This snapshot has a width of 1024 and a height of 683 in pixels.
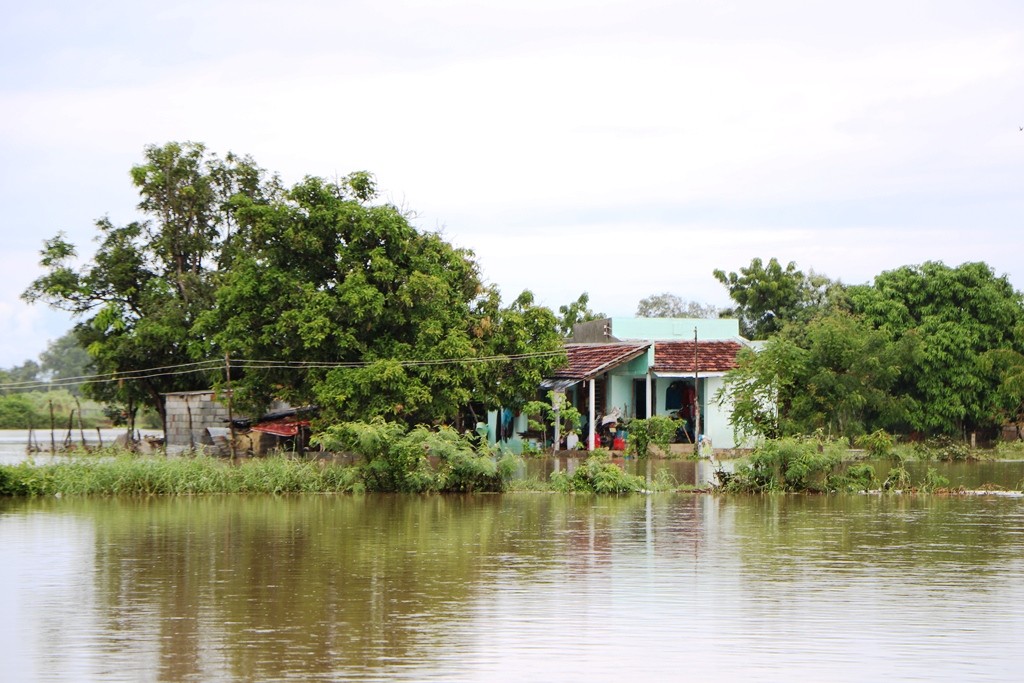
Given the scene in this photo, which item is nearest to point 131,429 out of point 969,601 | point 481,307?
point 481,307

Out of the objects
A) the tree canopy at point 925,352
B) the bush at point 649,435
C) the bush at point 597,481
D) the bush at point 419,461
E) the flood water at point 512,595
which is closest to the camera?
the flood water at point 512,595

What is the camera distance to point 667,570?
15.4 m

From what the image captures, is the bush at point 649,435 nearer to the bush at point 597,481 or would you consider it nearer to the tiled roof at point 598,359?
the tiled roof at point 598,359

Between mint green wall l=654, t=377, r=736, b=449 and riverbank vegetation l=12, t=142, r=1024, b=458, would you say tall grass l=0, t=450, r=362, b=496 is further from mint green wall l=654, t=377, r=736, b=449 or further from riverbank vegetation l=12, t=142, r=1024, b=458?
mint green wall l=654, t=377, r=736, b=449

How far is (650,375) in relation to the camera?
40375 millimetres

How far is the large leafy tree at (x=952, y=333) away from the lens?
148ft

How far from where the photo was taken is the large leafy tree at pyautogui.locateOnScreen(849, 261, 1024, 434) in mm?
45231

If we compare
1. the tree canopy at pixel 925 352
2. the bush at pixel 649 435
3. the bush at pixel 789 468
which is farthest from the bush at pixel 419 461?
Answer: the tree canopy at pixel 925 352

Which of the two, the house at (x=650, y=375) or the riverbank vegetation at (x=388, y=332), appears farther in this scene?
the house at (x=650, y=375)

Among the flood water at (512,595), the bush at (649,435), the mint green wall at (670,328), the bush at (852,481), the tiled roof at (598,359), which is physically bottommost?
the flood water at (512,595)

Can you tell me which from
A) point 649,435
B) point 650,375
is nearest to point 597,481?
point 649,435

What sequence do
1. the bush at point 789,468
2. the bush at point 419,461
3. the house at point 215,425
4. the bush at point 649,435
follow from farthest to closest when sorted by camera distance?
the bush at point 649,435, the house at point 215,425, the bush at point 789,468, the bush at point 419,461

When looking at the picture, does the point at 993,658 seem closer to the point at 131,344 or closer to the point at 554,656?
the point at 554,656

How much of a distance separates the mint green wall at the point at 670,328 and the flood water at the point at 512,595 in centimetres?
2173
